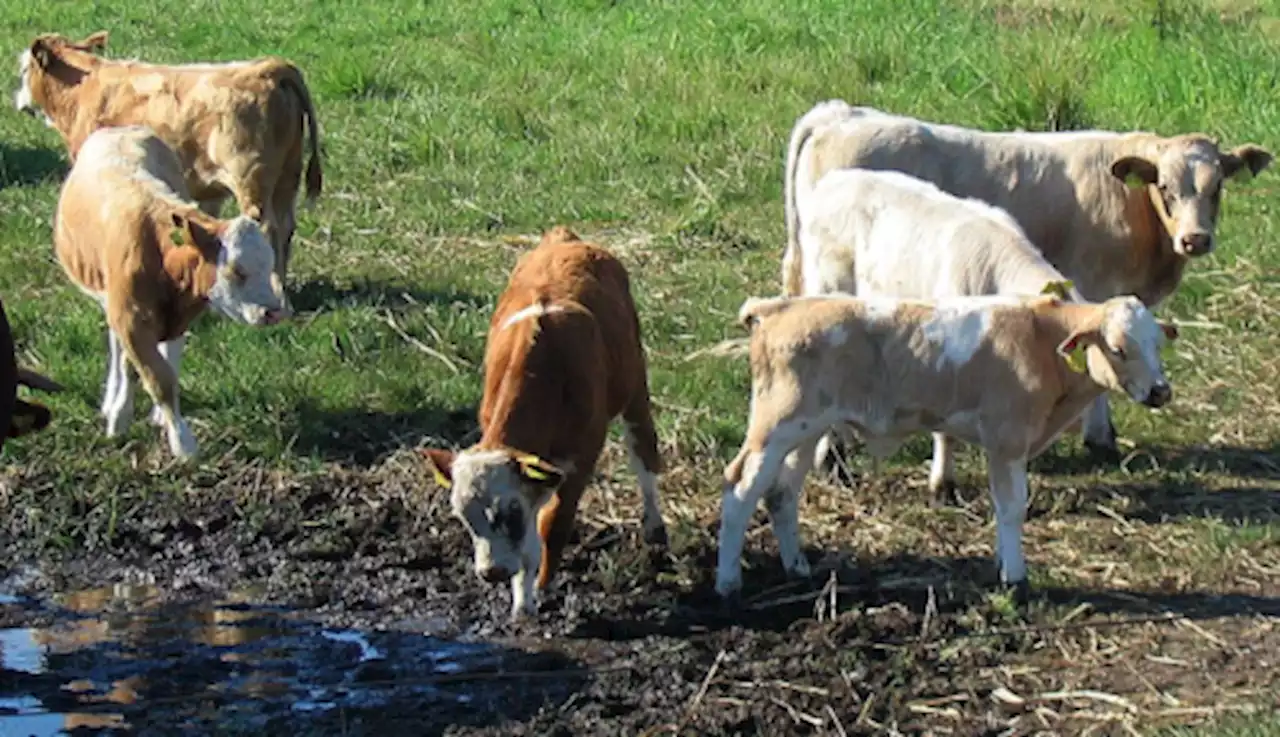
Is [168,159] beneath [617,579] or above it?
above

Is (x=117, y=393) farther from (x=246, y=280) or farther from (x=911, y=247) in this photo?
(x=911, y=247)

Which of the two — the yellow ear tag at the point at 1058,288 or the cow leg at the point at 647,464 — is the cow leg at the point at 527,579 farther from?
the yellow ear tag at the point at 1058,288

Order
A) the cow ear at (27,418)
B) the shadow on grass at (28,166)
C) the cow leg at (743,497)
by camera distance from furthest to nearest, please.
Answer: the shadow on grass at (28,166)
the cow ear at (27,418)
the cow leg at (743,497)

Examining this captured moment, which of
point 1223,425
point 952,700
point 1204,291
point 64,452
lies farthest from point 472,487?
point 1204,291

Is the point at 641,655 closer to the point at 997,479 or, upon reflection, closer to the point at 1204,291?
the point at 997,479

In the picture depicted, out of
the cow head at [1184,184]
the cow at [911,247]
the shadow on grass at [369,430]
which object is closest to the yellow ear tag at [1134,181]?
the cow head at [1184,184]

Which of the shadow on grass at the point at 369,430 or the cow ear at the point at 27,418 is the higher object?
the cow ear at the point at 27,418

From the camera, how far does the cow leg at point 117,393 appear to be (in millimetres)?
9914

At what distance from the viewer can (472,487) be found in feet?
24.0

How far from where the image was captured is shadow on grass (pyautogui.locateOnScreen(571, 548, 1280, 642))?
772 centimetres

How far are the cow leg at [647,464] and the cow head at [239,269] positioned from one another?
71.5 inches

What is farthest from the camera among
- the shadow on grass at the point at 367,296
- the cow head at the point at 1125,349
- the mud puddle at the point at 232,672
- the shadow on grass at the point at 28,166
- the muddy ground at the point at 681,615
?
the shadow on grass at the point at 28,166

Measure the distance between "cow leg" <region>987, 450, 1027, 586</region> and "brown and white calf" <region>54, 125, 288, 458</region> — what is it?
3348mm

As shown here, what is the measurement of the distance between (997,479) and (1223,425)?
2437 millimetres
